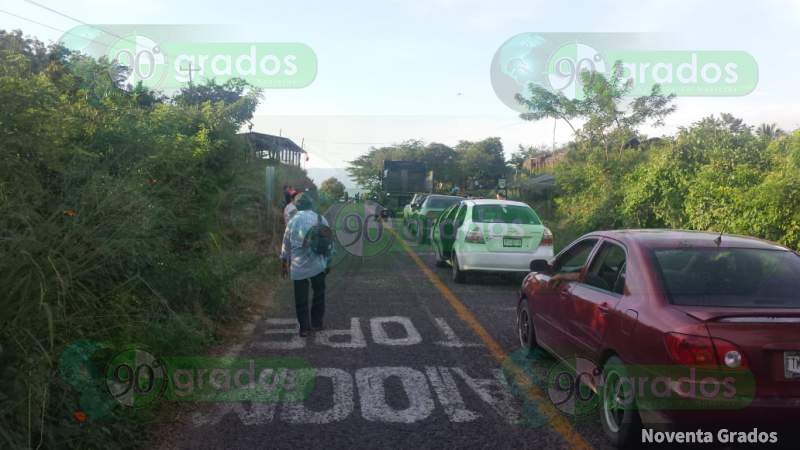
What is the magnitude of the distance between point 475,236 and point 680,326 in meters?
7.82

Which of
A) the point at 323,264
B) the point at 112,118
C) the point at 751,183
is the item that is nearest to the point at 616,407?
the point at 323,264

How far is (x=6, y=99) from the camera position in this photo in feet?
20.2

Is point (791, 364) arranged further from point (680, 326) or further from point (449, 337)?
point (449, 337)

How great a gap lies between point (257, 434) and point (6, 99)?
12.8 ft

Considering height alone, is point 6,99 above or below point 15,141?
above

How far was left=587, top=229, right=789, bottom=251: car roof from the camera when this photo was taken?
4.94m

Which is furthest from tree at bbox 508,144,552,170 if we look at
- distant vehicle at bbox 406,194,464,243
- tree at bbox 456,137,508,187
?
distant vehicle at bbox 406,194,464,243

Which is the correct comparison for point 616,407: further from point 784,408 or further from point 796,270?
point 796,270

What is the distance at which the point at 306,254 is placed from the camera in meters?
7.98

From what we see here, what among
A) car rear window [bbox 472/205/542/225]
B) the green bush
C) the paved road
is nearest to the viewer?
the green bush

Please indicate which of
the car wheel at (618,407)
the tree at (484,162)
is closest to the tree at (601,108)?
the car wheel at (618,407)

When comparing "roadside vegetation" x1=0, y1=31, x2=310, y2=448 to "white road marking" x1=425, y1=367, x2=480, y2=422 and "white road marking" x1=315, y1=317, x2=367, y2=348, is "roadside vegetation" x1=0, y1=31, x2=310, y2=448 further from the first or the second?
"white road marking" x1=425, y1=367, x2=480, y2=422

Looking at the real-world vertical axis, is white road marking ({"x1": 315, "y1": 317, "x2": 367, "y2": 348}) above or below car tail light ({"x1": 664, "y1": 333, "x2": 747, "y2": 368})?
below

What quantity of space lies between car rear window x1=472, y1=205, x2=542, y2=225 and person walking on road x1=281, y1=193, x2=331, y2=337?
461 cm
